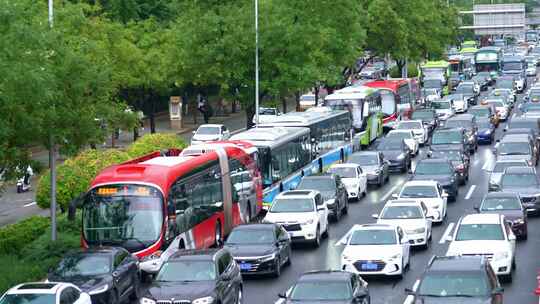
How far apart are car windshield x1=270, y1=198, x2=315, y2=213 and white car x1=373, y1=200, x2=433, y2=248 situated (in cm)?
239

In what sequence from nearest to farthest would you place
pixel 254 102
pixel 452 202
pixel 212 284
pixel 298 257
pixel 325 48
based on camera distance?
pixel 212 284 → pixel 298 257 → pixel 452 202 → pixel 254 102 → pixel 325 48

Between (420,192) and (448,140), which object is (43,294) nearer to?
(420,192)

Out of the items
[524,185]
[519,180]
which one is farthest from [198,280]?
[519,180]

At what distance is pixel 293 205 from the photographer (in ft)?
123

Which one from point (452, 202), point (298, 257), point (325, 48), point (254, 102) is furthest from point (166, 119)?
point (298, 257)

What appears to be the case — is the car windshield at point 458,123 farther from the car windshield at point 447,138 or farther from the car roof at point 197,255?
the car roof at point 197,255

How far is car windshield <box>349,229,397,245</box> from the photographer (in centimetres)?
3156

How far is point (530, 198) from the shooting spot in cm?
4153

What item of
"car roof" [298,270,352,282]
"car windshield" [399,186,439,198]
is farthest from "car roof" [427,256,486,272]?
"car windshield" [399,186,439,198]

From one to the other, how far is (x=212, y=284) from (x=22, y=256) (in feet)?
28.3

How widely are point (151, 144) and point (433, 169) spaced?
11.2 metres

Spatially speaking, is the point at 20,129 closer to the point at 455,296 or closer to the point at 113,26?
the point at 455,296

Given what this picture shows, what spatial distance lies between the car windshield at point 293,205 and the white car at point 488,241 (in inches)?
251

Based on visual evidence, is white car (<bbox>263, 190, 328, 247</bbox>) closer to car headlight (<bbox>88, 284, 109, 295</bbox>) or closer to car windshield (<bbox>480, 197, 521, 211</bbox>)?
car windshield (<bbox>480, 197, 521, 211</bbox>)
